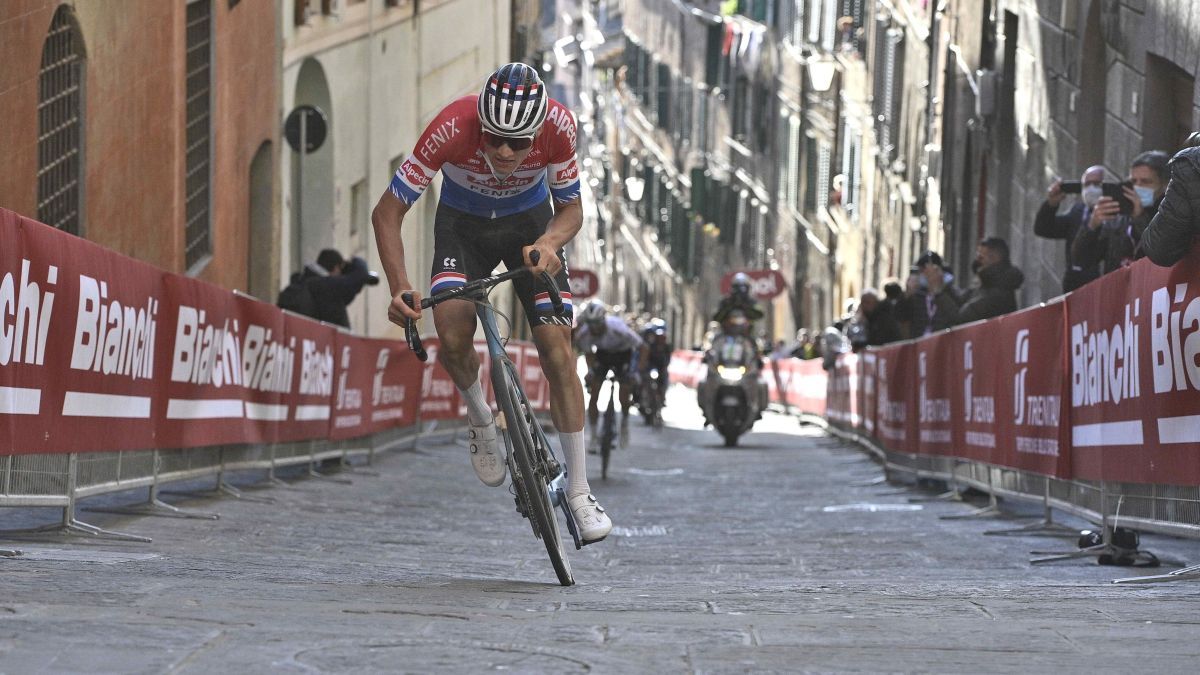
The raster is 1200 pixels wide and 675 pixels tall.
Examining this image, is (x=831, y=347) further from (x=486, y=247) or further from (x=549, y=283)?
(x=549, y=283)

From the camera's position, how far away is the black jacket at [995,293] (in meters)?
14.8

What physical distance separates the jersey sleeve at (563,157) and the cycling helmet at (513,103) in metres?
0.31

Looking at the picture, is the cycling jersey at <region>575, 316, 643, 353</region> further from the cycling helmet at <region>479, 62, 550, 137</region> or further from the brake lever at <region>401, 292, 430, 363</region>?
the cycling helmet at <region>479, 62, 550, 137</region>

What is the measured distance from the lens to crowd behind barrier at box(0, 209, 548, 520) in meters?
8.25

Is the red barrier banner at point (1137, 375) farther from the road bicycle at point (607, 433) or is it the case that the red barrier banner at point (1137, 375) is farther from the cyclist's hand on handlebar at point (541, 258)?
the road bicycle at point (607, 433)

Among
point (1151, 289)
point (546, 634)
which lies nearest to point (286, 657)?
point (546, 634)

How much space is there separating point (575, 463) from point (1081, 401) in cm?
311

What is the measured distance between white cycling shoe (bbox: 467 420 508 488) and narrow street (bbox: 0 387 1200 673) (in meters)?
0.38

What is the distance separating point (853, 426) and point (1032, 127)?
158 inches

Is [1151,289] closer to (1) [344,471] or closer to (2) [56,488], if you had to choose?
(2) [56,488]

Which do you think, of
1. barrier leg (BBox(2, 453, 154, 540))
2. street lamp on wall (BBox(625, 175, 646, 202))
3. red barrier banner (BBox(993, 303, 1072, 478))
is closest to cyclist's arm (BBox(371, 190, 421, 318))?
barrier leg (BBox(2, 453, 154, 540))

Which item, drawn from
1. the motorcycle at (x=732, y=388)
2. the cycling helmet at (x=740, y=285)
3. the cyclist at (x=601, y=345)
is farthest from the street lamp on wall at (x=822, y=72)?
the cyclist at (x=601, y=345)

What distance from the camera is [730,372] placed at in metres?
25.6

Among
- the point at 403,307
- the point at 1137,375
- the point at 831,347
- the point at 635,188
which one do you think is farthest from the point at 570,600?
the point at 635,188
